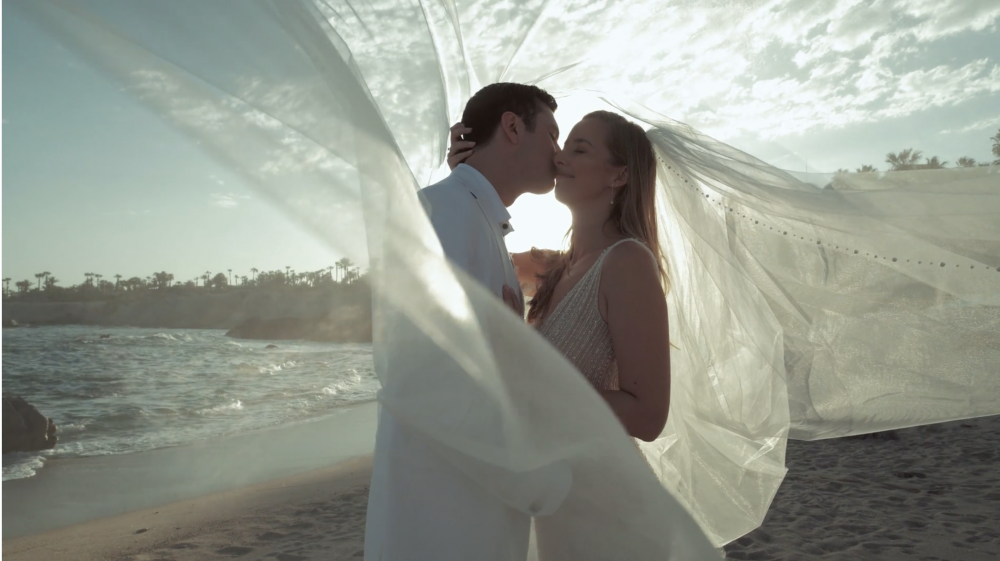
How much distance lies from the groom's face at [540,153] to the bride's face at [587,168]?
0.20ft

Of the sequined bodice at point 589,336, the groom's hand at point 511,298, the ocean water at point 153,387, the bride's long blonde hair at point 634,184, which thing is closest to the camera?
the groom's hand at point 511,298

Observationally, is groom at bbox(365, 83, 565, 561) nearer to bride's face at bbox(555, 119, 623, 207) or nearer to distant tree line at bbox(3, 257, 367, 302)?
distant tree line at bbox(3, 257, 367, 302)

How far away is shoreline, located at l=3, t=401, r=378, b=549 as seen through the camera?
23.4ft

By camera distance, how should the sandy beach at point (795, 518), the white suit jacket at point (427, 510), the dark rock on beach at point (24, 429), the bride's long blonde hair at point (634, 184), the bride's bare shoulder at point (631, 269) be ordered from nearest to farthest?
the white suit jacket at point (427, 510), the bride's bare shoulder at point (631, 269), the bride's long blonde hair at point (634, 184), the sandy beach at point (795, 518), the dark rock on beach at point (24, 429)

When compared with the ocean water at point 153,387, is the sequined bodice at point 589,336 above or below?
above

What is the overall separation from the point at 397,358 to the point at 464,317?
0.17 m

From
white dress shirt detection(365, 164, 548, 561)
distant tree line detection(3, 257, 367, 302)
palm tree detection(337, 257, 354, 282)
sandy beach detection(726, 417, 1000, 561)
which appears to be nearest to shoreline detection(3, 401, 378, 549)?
distant tree line detection(3, 257, 367, 302)

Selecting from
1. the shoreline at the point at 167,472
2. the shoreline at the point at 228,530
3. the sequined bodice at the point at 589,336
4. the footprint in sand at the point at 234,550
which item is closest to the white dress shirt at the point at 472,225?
the sequined bodice at the point at 589,336

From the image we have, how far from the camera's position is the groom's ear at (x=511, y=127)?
2273mm

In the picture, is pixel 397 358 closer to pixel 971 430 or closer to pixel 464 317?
pixel 464 317

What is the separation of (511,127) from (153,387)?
12.8 m

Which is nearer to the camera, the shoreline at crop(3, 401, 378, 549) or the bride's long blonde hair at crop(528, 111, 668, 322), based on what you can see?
the bride's long blonde hair at crop(528, 111, 668, 322)

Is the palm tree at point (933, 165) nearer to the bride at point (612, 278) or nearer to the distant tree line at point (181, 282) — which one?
the bride at point (612, 278)

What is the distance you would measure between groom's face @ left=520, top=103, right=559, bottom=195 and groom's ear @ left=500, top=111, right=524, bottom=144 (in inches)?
1.4
